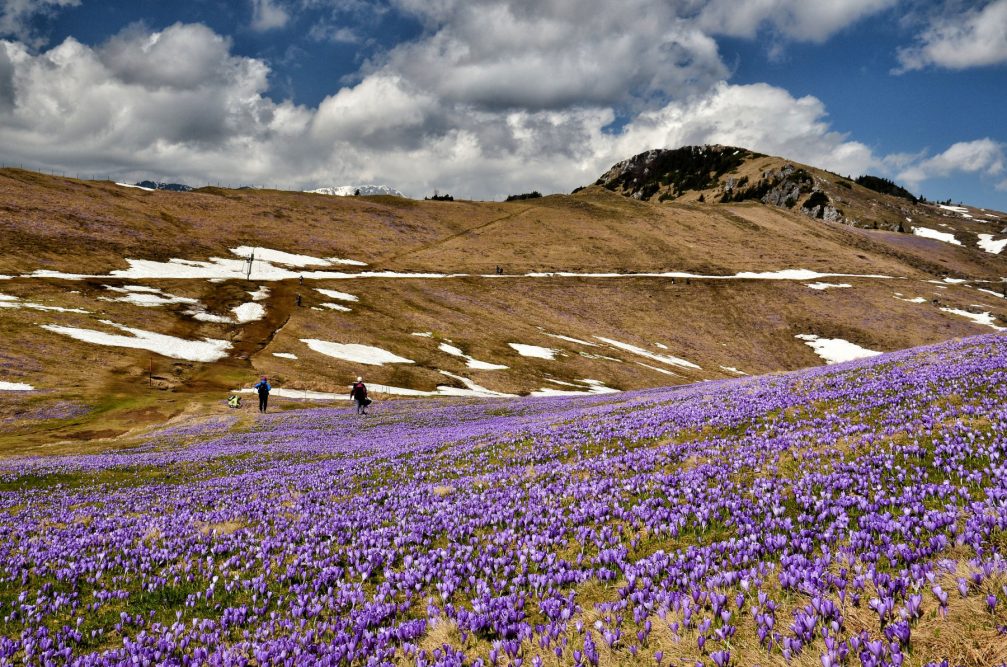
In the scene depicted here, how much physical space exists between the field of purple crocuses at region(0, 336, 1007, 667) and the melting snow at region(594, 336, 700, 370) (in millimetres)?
79809

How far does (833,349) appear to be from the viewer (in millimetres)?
107625

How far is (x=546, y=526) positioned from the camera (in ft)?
27.4

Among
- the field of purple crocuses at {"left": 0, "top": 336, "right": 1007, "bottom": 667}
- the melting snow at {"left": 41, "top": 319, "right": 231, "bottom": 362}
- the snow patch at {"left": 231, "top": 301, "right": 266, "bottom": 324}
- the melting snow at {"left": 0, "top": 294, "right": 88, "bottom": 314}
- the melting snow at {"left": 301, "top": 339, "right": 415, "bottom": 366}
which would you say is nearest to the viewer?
the field of purple crocuses at {"left": 0, "top": 336, "right": 1007, "bottom": 667}

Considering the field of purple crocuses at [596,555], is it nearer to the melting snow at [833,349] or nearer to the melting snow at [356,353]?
the melting snow at [356,353]

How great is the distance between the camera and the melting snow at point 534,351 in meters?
82.3

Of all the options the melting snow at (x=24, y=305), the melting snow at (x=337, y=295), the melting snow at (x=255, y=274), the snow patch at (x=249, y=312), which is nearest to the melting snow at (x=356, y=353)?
the snow patch at (x=249, y=312)

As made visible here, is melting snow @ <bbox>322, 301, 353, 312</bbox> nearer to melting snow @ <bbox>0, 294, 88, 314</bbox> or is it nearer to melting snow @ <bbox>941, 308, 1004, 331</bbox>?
melting snow @ <bbox>0, 294, 88, 314</bbox>

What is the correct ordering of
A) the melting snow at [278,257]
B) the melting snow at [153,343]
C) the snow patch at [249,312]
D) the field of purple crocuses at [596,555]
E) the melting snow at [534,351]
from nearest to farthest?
1. the field of purple crocuses at [596,555]
2. the melting snow at [153,343]
3. the snow patch at [249,312]
4. the melting snow at [534,351]
5. the melting snow at [278,257]

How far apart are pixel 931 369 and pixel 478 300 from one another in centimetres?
9947

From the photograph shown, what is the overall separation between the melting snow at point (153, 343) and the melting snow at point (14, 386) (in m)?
15.5

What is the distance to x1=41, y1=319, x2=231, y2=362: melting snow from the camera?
62.3 meters

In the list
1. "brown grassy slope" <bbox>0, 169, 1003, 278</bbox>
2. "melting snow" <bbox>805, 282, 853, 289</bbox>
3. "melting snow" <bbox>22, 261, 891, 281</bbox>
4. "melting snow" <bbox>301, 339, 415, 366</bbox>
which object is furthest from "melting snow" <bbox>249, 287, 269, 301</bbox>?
"melting snow" <bbox>805, 282, 853, 289</bbox>

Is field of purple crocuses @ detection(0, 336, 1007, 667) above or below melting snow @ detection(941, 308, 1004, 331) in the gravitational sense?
below

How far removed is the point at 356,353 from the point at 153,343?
83.6ft
